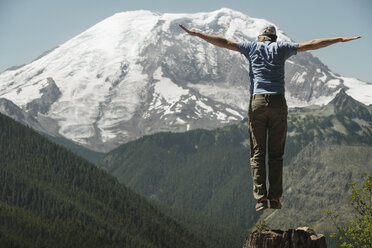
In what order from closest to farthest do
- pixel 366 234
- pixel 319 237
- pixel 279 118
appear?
pixel 319 237 < pixel 279 118 < pixel 366 234

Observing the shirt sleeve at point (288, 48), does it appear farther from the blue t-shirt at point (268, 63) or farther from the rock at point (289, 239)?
the rock at point (289, 239)

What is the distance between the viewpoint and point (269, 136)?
20516mm

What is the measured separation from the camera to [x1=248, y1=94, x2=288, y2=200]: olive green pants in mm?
20219

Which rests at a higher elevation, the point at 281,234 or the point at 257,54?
the point at 257,54

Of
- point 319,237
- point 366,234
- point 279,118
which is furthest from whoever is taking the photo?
point 366,234

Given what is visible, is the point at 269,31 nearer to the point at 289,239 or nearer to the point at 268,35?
the point at 268,35

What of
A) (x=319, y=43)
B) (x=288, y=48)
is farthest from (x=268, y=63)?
(x=319, y=43)

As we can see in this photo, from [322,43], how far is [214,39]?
11.6 feet

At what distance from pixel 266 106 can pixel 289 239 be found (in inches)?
171

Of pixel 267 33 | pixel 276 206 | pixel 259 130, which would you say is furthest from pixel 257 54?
pixel 276 206

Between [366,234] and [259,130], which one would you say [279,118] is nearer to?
[259,130]

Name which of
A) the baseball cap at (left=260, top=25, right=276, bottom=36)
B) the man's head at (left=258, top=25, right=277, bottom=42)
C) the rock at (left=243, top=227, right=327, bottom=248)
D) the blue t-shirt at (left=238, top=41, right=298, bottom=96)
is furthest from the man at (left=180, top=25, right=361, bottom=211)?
the rock at (left=243, top=227, right=327, bottom=248)

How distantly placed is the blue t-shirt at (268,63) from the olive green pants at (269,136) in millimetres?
308

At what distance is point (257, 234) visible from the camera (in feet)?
63.3
